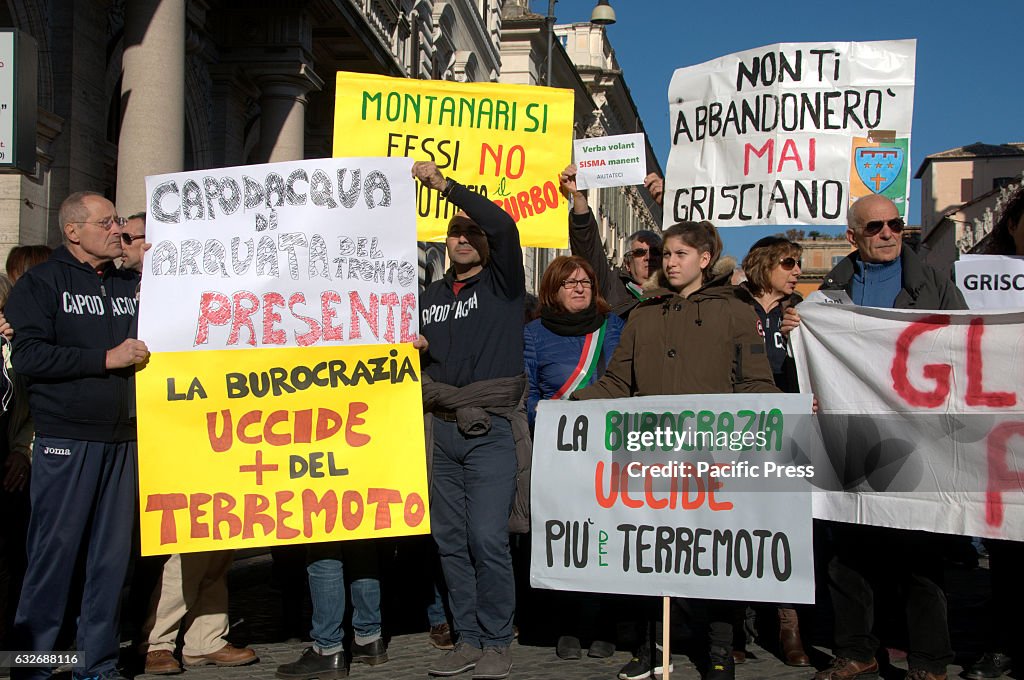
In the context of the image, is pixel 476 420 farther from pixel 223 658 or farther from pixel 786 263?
pixel 786 263

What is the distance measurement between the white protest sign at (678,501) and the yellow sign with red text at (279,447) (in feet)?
2.27

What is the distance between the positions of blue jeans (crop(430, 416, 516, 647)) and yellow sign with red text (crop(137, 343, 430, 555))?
210 millimetres

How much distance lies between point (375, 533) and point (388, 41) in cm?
1666

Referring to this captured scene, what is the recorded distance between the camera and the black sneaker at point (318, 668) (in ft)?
18.5

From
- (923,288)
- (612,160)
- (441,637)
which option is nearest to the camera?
(923,288)

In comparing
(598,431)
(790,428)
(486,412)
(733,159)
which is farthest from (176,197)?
(733,159)

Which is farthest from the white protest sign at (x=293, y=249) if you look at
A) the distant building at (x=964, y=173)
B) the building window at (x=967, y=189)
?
the building window at (x=967, y=189)

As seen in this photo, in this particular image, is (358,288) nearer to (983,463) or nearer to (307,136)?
(983,463)

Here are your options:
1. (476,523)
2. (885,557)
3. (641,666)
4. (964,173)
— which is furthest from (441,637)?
(964,173)

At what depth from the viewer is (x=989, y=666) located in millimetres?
5750

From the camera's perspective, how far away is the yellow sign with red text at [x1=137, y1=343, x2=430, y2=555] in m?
5.47

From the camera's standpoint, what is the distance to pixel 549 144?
7371 mm

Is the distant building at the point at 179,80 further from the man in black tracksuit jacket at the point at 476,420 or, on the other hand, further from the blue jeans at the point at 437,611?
the man in black tracksuit jacket at the point at 476,420

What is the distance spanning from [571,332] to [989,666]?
2.64 metres
